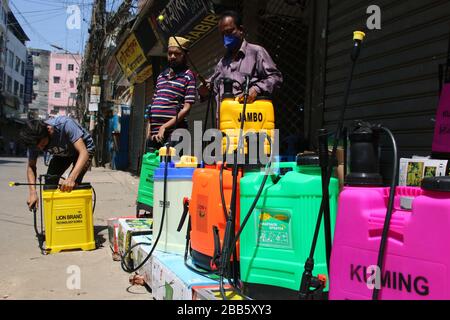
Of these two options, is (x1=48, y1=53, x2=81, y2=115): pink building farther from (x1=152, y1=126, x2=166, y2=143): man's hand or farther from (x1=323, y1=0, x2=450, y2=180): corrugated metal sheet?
(x1=323, y1=0, x2=450, y2=180): corrugated metal sheet

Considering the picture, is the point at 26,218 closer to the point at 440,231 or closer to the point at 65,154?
the point at 65,154

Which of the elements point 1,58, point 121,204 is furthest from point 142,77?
point 1,58

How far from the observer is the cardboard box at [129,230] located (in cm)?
392

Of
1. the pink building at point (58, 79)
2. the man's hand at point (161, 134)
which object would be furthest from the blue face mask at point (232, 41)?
the pink building at point (58, 79)

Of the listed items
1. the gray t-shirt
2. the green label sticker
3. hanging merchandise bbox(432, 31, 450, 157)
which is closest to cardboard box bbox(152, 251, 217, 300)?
the green label sticker

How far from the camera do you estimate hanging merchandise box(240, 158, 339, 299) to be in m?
2.05

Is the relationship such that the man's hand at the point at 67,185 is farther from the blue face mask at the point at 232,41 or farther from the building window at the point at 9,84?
the building window at the point at 9,84

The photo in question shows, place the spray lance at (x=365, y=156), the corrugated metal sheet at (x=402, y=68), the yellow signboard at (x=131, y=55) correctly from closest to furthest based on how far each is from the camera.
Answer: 1. the spray lance at (x=365, y=156)
2. the corrugated metal sheet at (x=402, y=68)
3. the yellow signboard at (x=131, y=55)

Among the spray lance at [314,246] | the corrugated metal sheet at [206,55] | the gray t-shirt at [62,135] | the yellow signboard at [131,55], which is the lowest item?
the spray lance at [314,246]

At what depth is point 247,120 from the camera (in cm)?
275

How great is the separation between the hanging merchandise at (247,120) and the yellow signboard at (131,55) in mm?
9228

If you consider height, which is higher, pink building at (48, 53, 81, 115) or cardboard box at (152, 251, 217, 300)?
pink building at (48, 53, 81, 115)

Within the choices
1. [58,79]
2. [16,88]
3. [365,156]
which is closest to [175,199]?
[365,156]

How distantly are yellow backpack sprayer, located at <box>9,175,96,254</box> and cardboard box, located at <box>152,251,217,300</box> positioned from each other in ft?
5.00
